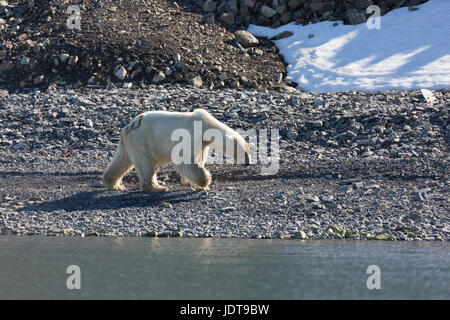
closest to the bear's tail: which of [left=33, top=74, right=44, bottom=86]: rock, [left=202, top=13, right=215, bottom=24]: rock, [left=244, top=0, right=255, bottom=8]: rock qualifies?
[left=33, top=74, right=44, bottom=86]: rock

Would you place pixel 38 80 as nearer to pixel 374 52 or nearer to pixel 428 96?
pixel 374 52

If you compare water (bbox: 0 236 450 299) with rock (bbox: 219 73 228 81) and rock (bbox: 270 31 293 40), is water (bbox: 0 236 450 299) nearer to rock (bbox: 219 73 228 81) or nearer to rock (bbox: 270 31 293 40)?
rock (bbox: 219 73 228 81)

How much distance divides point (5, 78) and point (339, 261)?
64.2ft

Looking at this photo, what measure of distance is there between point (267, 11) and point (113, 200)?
18.8 metres

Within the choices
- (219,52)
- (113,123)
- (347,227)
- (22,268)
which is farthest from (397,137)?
(22,268)

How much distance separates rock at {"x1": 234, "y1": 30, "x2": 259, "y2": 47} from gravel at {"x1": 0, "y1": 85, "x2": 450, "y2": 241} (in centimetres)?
560

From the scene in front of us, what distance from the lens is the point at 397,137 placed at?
62.3 ft

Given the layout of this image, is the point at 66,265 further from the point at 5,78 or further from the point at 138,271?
the point at 5,78

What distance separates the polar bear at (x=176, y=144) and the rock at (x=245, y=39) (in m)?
14.7

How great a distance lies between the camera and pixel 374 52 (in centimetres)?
2886

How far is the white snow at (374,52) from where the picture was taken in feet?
83.9

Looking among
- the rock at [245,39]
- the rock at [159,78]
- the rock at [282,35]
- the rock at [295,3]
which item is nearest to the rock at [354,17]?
the rock at [295,3]

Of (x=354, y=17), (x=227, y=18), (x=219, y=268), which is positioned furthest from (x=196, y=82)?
(x=219, y=268)

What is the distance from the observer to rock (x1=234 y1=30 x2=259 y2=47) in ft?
95.6
